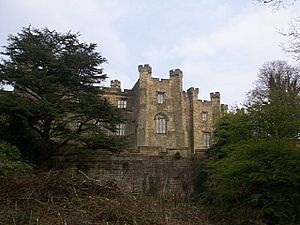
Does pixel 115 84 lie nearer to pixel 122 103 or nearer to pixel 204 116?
pixel 122 103

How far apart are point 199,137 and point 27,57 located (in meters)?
24.1

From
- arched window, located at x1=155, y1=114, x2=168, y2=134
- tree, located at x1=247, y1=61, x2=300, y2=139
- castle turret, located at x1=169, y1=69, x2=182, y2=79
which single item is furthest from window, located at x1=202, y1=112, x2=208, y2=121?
tree, located at x1=247, y1=61, x2=300, y2=139

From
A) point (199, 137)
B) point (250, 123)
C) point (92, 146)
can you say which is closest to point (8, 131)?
point (92, 146)

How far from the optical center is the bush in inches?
550

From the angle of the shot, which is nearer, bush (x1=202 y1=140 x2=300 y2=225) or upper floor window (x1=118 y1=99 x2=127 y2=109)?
bush (x1=202 y1=140 x2=300 y2=225)

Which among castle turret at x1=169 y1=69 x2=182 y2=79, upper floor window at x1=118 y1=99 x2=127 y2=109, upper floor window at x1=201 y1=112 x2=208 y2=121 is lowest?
upper floor window at x1=201 y1=112 x2=208 y2=121

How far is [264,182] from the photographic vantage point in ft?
47.1

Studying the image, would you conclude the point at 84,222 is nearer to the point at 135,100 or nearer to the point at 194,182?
the point at 194,182

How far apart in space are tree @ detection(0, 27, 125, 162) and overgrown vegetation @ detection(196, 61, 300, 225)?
7.67m

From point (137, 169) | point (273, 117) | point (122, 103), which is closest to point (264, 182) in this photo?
point (273, 117)

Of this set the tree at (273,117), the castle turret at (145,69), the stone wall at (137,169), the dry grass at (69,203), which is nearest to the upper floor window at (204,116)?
the castle turret at (145,69)

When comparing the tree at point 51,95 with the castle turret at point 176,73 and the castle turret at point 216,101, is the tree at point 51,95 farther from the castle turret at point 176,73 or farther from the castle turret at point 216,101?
the castle turret at point 216,101

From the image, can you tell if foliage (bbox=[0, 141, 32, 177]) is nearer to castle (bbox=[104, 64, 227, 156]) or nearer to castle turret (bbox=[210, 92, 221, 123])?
castle (bbox=[104, 64, 227, 156])

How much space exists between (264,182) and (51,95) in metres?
11.8
